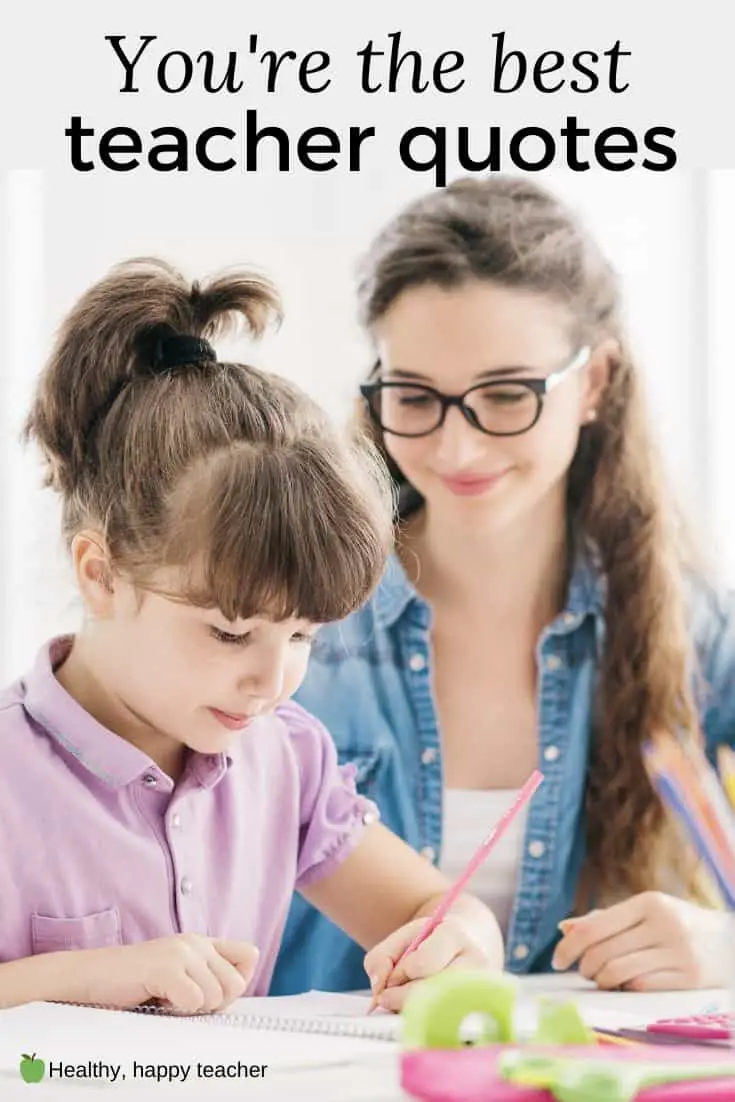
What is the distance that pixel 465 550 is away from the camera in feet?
4.61

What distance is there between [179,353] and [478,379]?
35 cm

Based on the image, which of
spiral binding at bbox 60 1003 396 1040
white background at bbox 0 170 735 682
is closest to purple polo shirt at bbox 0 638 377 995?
spiral binding at bbox 60 1003 396 1040

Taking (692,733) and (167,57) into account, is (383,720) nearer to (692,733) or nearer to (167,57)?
(692,733)

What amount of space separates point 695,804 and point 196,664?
0.38 meters

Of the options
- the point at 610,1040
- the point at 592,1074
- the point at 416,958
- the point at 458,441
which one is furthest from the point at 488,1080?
the point at 458,441

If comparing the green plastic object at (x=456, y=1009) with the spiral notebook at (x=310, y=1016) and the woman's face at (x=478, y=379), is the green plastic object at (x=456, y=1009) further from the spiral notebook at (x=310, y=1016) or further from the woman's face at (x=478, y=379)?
the woman's face at (x=478, y=379)

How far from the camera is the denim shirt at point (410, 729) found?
1.37 meters

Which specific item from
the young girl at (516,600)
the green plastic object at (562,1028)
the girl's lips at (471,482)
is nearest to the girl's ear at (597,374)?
the young girl at (516,600)

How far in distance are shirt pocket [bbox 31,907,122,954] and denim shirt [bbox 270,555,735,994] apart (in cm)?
37

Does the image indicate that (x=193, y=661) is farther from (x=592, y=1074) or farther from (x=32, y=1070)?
(x=592, y=1074)

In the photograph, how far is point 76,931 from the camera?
3.33 ft

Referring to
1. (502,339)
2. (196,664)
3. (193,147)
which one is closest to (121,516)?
(196,664)

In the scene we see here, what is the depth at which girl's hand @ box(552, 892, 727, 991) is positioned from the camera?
111 cm

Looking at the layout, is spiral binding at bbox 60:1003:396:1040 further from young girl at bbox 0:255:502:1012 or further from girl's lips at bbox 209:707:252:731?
girl's lips at bbox 209:707:252:731
